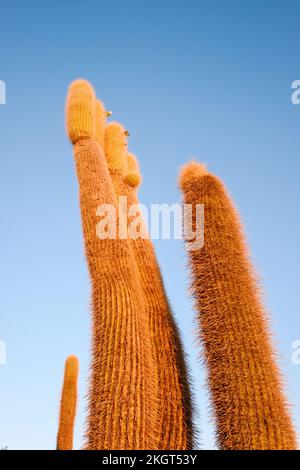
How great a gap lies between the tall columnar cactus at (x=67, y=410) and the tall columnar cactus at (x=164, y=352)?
2.50m

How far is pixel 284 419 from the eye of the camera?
9.65 ft

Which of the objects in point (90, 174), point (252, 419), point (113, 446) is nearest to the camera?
point (252, 419)

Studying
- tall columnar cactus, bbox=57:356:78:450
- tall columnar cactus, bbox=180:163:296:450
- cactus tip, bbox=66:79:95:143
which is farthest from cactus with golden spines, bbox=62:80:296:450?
tall columnar cactus, bbox=57:356:78:450

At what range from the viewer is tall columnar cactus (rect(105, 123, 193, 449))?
371 centimetres

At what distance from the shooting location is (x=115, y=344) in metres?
3.56

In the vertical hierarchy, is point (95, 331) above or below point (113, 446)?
above

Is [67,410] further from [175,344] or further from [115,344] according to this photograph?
[115,344]

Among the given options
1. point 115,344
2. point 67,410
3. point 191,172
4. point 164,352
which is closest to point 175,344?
point 164,352

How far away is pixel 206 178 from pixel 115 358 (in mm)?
1496

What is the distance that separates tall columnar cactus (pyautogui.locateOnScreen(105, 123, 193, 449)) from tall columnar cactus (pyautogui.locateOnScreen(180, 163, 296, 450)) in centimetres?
62

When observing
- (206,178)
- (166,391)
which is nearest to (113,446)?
(166,391)

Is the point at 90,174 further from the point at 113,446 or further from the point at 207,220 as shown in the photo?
the point at 113,446

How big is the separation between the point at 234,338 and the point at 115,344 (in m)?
0.83

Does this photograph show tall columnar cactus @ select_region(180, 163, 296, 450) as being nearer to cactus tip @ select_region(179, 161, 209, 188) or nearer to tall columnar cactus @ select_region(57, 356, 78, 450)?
cactus tip @ select_region(179, 161, 209, 188)
